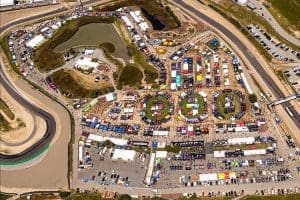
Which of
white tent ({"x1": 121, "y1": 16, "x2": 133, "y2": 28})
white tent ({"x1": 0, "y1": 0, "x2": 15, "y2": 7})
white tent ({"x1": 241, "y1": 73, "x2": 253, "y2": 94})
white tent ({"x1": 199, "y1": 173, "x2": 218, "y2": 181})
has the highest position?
white tent ({"x1": 0, "y1": 0, "x2": 15, "y2": 7})

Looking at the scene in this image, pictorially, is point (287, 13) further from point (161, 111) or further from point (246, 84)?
point (161, 111)

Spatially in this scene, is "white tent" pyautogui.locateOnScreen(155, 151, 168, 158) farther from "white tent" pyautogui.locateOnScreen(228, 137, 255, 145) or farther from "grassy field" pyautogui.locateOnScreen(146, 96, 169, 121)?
"white tent" pyautogui.locateOnScreen(228, 137, 255, 145)

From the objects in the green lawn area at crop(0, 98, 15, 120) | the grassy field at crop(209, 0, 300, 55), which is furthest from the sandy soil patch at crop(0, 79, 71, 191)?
the grassy field at crop(209, 0, 300, 55)

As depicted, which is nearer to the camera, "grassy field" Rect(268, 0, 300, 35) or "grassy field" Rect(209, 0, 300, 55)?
"grassy field" Rect(209, 0, 300, 55)

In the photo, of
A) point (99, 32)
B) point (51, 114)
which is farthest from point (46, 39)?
point (51, 114)

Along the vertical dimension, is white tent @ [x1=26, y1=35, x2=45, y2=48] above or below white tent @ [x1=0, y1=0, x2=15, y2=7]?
below

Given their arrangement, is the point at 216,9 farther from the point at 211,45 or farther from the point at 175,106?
the point at 175,106

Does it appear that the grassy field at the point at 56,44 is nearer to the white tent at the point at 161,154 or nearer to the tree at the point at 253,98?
the white tent at the point at 161,154

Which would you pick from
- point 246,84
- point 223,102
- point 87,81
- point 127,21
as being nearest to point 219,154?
Result: point 223,102
